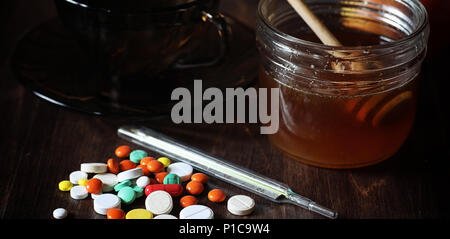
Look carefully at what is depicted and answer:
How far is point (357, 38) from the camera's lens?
1.08 metres

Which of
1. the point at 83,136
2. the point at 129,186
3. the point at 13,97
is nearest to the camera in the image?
the point at 129,186

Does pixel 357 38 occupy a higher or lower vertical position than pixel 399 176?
higher

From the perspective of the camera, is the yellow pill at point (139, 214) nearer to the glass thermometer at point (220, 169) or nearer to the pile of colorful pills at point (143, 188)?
the pile of colorful pills at point (143, 188)

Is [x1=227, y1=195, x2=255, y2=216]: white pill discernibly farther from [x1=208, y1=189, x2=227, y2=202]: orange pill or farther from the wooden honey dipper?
the wooden honey dipper

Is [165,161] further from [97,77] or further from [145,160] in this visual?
[97,77]

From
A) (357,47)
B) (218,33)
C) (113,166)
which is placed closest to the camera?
(357,47)

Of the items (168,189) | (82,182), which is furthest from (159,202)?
(82,182)

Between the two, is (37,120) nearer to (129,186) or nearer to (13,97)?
(13,97)

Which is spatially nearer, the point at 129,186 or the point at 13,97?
the point at 129,186

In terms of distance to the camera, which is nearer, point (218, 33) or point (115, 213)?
point (115, 213)

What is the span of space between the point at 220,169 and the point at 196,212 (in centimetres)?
11

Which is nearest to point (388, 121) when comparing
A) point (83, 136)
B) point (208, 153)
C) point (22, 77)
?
point (208, 153)

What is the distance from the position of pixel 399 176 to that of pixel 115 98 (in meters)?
0.52

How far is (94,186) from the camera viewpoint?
965mm
